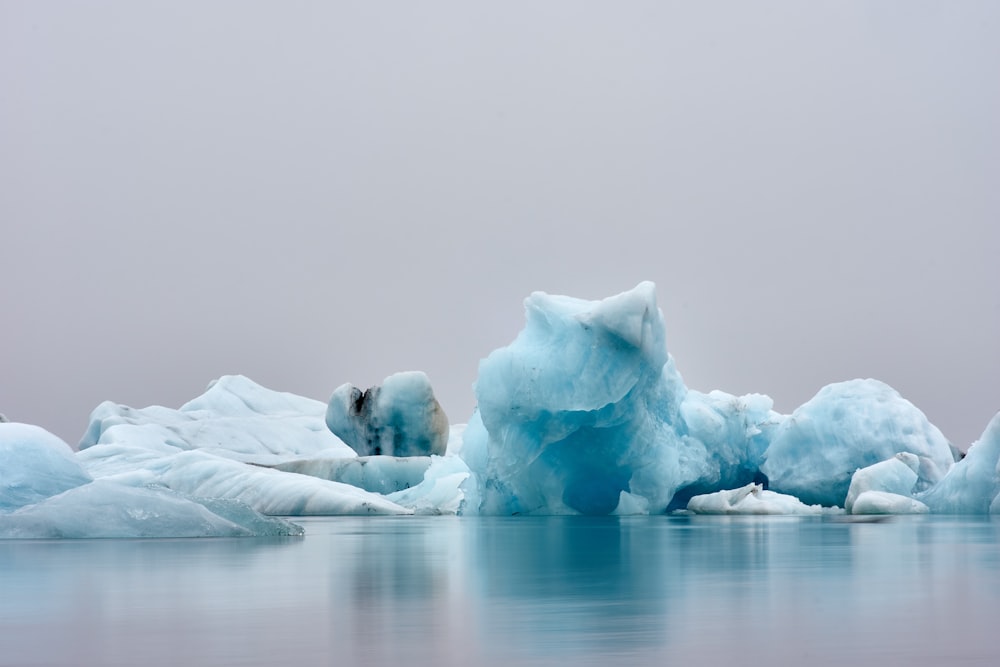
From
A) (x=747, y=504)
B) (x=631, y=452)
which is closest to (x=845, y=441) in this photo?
(x=747, y=504)

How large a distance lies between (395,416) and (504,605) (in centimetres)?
1662

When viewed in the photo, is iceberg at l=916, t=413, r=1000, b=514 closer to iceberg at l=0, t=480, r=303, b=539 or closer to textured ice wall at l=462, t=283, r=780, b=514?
textured ice wall at l=462, t=283, r=780, b=514

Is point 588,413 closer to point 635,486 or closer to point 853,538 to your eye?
point 635,486

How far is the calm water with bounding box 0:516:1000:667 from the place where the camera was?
2.65m

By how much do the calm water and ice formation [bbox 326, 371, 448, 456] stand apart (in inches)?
513

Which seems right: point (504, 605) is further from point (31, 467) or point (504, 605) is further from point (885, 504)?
point (885, 504)

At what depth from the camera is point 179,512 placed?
8.18 m

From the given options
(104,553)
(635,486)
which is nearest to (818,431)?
(635,486)

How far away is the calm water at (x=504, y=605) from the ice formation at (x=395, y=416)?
13042mm

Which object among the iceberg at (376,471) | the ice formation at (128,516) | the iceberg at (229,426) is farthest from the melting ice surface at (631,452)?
the iceberg at (229,426)

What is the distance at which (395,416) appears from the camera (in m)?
20.2

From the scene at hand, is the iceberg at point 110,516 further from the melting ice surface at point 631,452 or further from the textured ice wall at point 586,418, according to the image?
the textured ice wall at point 586,418

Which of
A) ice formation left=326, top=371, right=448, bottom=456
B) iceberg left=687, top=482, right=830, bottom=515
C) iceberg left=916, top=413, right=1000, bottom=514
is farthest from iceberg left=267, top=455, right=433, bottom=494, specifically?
iceberg left=916, top=413, right=1000, bottom=514

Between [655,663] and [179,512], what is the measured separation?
20.5 ft
